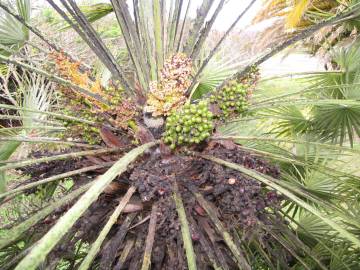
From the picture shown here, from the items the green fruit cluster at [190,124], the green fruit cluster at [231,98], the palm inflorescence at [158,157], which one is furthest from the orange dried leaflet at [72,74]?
the green fruit cluster at [231,98]

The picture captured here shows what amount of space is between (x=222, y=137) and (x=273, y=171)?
33 centimetres

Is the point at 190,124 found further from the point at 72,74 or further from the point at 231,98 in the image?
the point at 72,74

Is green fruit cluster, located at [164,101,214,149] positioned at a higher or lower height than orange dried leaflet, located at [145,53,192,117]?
lower

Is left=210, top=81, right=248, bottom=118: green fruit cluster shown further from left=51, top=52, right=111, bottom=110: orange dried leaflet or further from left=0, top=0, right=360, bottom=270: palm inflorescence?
left=51, top=52, right=111, bottom=110: orange dried leaflet

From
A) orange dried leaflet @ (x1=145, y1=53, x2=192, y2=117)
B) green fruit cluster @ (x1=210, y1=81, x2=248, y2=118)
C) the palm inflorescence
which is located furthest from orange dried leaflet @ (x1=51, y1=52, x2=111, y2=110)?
green fruit cluster @ (x1=210, y1=81, x2=248, y2=118)

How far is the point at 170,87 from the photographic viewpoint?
162 centimetres

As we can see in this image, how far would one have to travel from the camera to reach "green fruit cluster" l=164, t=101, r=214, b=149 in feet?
4.99

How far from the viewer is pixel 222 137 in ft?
5.76

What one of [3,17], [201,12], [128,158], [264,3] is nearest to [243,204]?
[128,158]

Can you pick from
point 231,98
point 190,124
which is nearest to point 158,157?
point 190,124

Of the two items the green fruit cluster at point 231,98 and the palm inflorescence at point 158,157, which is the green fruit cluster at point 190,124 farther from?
the green fruit cluster at point 231,98

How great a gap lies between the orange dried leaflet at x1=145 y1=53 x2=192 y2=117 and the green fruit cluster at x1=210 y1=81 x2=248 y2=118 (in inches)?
7.2

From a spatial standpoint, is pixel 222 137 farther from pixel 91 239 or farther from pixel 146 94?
pixel 91 239

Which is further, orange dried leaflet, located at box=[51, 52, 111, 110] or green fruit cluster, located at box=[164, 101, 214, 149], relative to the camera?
orange dried leaflet, located at box=[51, 52, 111, 110]
